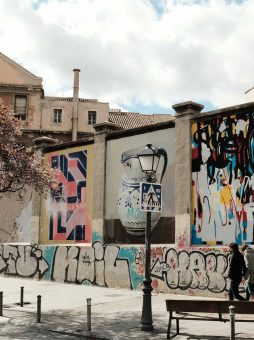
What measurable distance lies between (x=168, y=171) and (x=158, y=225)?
1940mm

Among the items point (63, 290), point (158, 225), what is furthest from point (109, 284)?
point (158, 225)

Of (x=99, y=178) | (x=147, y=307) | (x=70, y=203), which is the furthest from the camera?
(x=70, y=203)

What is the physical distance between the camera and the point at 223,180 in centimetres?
1642

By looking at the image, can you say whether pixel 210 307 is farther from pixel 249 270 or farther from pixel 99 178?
pixel 99 178

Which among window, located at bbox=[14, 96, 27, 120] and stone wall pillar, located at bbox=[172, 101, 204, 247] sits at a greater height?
window, located at bbox=[14, 96, 27, 120]

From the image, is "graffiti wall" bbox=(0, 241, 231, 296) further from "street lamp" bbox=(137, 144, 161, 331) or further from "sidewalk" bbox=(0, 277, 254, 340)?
"street lamp" bbox=(137, 144, 161, 331)

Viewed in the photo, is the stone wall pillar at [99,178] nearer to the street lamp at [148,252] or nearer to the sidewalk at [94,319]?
the sidewalk at [94,319]

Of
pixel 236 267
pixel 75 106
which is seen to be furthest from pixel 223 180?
pixel 75 106

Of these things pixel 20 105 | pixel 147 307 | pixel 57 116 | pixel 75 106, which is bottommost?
pixel 147 307

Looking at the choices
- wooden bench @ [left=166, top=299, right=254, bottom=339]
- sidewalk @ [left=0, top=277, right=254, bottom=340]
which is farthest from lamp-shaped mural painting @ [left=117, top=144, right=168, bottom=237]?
wooden bench @ [left=166, top=299, right=254, bottom=339]

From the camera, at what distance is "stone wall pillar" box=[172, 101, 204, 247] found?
17156 millimetres

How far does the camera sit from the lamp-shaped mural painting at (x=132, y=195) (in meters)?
18.8

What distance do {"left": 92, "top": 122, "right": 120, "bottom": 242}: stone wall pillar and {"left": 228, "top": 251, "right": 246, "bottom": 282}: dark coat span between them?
302 inches

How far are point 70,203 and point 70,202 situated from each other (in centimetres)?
4
